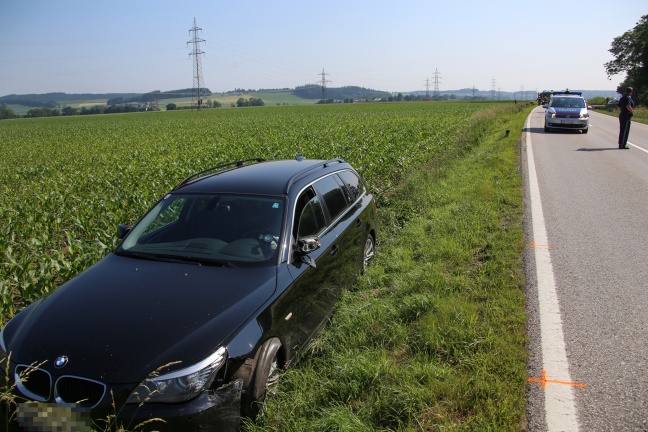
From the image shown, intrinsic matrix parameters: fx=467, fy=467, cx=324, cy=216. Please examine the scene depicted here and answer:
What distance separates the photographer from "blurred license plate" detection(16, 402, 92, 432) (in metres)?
2.51

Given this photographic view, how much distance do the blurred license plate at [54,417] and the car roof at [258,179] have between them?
2.33 metres

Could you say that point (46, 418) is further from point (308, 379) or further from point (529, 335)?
point (529, 335)

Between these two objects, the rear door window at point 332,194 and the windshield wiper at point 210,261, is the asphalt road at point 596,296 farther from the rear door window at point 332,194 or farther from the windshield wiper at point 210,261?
the windshield wiper at point 210,261

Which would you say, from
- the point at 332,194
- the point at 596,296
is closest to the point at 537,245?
the point at 596,296

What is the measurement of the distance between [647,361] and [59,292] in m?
4.47

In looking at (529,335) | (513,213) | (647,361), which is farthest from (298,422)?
(513,213)

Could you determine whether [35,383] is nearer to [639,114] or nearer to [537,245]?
[537,245]

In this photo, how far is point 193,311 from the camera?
10.3 feet

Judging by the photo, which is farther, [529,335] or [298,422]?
[529,335]

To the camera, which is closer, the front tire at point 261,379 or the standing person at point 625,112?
the front tire at point 261,379

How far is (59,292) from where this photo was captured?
364 centimetres

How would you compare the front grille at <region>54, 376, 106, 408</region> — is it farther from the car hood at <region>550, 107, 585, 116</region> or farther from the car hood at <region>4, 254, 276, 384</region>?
the car hood at <region>550, 107, 585, 116</region>

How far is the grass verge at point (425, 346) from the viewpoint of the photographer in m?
2.97

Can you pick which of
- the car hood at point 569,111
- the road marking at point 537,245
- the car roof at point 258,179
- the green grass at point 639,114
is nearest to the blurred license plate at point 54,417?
the car roof at point 258,179
